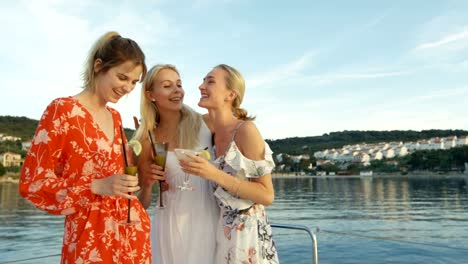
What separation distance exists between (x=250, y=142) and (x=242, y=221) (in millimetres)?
442

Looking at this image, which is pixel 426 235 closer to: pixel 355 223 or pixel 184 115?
pixel 355 223

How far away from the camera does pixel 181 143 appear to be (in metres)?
2.82

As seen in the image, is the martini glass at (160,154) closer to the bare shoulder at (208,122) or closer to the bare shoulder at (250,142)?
the bare shoulder at (250,142)

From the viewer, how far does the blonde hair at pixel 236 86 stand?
8.68ft

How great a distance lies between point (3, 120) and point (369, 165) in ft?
344

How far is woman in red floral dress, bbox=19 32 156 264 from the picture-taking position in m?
1.78

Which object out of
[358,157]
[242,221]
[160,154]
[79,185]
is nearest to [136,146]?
[160,154]

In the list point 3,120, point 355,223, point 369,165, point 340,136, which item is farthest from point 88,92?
point 340,136

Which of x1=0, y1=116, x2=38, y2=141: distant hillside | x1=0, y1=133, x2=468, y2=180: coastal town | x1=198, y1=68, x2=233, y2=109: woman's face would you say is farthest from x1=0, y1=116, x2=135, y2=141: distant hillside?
x1=198, y1=68, x2=233, y2=109: woman's face

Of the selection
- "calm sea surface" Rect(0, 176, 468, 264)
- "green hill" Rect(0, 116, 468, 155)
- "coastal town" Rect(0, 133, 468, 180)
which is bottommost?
"calm sea surface" Rect(0, 176, 468, 264)

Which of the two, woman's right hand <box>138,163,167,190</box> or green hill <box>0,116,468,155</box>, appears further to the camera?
green hill <box>0,116,468,155</box>

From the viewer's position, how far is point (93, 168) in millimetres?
1896

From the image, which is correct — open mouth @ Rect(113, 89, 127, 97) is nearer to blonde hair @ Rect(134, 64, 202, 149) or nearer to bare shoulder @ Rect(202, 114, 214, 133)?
blonde hair @ Rect(134, 64, 202, 149)

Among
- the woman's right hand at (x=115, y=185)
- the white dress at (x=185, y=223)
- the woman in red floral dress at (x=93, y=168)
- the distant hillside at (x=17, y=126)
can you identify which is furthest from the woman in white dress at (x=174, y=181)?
the distant hillside at (x=17, y=126)
